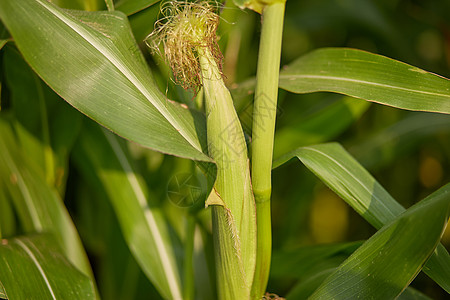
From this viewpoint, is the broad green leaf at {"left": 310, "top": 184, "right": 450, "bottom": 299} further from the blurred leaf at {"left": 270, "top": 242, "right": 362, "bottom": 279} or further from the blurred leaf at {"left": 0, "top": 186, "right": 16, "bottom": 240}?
the blurred leaf at {"left": 0, "top": 186, "right": 16, "bottom": 240}

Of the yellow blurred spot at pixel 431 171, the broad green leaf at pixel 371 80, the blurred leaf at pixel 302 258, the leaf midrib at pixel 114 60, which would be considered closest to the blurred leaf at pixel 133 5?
the leaf midrib at pixel 114 60

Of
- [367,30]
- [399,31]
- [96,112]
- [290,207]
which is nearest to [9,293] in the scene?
[96,112]

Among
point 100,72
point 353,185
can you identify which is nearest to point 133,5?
point 100,72

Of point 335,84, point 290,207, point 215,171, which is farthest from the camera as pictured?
point 290,207

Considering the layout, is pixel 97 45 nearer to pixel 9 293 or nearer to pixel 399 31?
pixel 9 293

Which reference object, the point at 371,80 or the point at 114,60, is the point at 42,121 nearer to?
the point at 114,60

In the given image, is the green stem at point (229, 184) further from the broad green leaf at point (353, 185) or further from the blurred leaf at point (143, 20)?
the blurred leaf at point (143, 20)
